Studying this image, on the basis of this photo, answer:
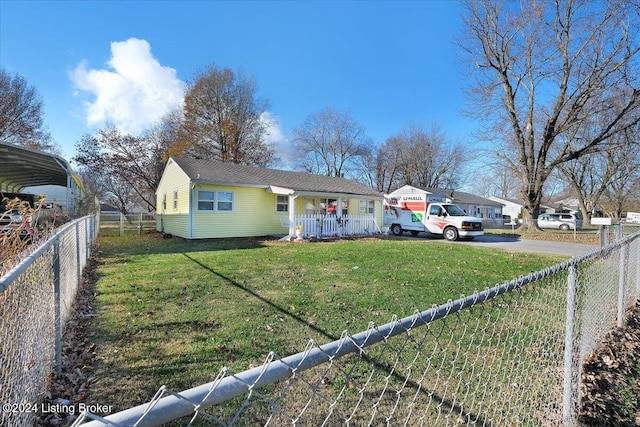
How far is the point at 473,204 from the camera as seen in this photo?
3953 centimetres

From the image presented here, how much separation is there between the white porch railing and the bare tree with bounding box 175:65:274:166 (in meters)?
18.5

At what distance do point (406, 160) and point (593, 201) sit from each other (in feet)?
70.9

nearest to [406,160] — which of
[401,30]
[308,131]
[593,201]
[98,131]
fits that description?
[308,131]

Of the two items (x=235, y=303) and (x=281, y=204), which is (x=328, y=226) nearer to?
(x=281, y=204)

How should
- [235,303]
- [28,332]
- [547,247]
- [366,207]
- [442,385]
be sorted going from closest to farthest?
[28,332], [442,385], [235,303], [547,247], [366,207]

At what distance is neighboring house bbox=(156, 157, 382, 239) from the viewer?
591 inches

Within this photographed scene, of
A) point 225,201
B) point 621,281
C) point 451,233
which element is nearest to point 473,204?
point 451,233

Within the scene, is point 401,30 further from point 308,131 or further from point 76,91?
point 308,131

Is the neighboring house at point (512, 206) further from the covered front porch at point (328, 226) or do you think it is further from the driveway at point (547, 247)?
the covered front porch at point (328, 226)

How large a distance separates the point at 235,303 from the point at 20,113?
108ft

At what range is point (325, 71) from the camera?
73.7 feet

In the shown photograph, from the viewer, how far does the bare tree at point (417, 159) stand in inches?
1788

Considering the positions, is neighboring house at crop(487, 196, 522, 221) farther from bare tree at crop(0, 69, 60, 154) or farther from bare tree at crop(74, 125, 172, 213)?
bare tree at crop(0, 69, 60, 154)

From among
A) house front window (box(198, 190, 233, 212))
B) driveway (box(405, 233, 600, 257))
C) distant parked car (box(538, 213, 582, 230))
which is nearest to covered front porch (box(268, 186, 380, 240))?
house front window (box(198, 190, 233, 212))
